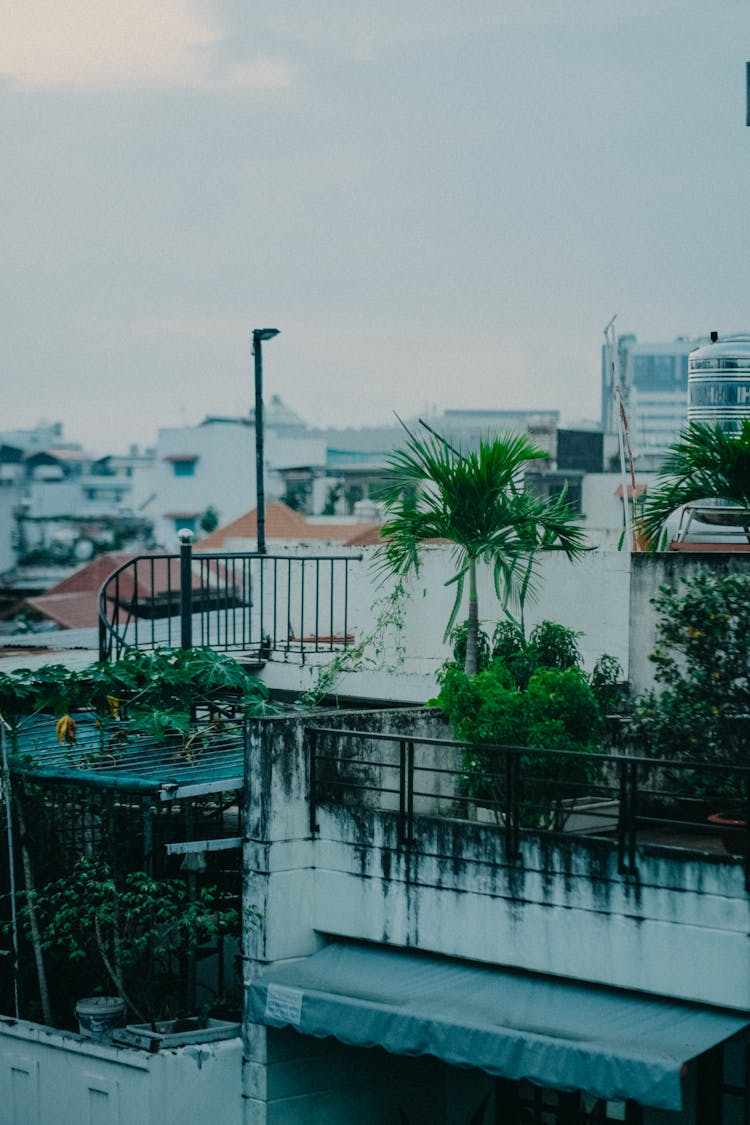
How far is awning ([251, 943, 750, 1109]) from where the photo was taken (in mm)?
7434

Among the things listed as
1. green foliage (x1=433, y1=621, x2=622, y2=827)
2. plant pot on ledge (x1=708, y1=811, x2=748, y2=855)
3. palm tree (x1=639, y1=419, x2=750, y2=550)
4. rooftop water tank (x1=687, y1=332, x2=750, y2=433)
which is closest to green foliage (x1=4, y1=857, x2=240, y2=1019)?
green foliage (x1=433, y1=621, x2=622, y2=827)

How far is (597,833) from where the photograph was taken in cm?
973

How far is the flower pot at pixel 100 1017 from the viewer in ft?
31.9

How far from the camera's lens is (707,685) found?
857cm

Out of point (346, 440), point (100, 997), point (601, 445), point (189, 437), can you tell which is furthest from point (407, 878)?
point (346, 440)

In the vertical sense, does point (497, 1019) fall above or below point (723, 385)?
below

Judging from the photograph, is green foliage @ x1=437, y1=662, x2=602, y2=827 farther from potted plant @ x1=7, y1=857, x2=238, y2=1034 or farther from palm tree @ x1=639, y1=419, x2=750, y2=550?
potted plant @ x1=7, y1=857, x2=238, y2=1034

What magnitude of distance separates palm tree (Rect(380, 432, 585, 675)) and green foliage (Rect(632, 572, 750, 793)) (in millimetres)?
2258

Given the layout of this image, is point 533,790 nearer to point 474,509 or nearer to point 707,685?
point 707,685

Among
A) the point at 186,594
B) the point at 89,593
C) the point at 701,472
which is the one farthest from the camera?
the point at 89,593

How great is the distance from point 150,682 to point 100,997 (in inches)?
97.9

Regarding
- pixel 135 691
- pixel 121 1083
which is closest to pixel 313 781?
pixel 135 691

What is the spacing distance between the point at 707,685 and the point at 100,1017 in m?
4.95

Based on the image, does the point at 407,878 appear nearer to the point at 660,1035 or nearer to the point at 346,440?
the point at 660,1035
